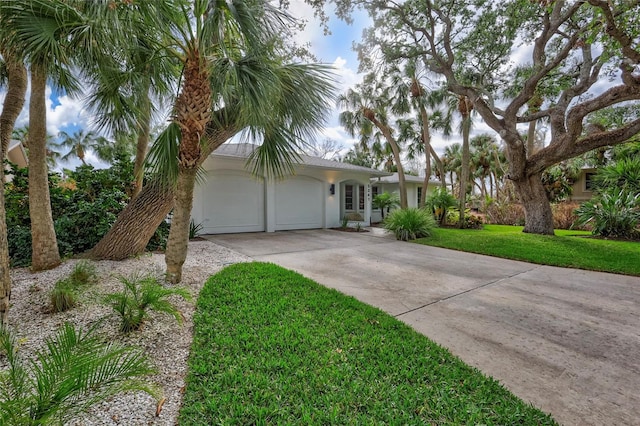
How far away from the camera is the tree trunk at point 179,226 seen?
420 cm

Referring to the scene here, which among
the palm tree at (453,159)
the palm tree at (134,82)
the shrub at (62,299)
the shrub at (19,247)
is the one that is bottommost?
the shrub at (62,299)

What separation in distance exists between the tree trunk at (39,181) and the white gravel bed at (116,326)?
352 mm

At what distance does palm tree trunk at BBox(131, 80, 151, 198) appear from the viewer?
4.64 meters

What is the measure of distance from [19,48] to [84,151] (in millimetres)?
28669

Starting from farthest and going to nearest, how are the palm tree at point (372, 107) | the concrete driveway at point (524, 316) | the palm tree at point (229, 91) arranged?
1. the palm tree at point (372, 107)
2. the palm tree at point (229, 91)
3. the concrete driveway at point (524, 316)

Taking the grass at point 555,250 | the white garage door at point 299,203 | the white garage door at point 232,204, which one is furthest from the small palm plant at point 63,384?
the white garage door at point 299,203

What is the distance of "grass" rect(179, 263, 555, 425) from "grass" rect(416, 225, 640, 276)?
573cm

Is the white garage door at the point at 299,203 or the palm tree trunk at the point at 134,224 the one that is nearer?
the palm tree trunk at the point at 134,224

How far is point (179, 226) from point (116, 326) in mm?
1718

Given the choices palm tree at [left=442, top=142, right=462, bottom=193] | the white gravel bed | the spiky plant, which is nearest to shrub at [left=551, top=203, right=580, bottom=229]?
palm tree at [left=442, top=142, right=462, bottom=193]

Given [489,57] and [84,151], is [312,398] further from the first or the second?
[84,151]

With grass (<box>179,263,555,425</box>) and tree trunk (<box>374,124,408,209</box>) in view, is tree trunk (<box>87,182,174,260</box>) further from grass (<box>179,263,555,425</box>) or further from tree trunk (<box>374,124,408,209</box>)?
tree trunk (<box>374,124,408,209</box>)

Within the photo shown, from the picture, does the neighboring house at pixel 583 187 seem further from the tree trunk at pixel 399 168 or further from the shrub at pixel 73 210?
the shrub at pixel 73 210

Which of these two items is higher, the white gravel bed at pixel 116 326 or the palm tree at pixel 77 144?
the palm tree at pixel 77 144
